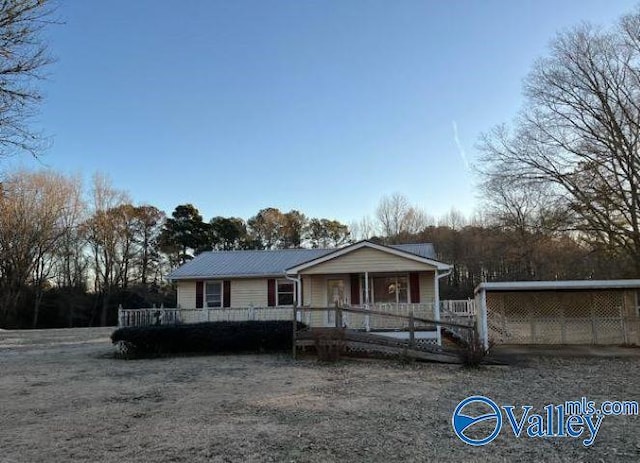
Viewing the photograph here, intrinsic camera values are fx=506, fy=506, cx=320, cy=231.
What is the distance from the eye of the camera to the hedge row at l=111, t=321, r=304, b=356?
1470 centimetres

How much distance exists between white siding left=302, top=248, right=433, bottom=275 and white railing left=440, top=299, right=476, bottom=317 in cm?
415

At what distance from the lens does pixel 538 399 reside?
8.49 meters

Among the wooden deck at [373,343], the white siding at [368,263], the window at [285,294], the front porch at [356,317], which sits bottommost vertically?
the wooden deck at [373,343]

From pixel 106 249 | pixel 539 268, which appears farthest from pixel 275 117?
pixel 106 249

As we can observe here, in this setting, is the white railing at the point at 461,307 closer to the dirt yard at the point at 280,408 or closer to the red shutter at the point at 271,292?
the dirt yard at the point at 280,408

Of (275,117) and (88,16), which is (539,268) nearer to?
(275,117)

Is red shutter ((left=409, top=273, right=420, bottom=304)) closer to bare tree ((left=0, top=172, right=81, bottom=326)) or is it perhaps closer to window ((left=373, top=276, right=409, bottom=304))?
window ((left=373, top=276, right=409, bottom=304))

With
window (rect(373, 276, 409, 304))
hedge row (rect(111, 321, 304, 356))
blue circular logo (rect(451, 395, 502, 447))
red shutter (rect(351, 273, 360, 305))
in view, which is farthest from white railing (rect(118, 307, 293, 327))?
blue circular logo (rect(451, 395, 502, 447))

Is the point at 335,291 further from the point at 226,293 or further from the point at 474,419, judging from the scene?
the point at 474,419

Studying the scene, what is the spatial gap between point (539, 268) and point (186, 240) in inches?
1253

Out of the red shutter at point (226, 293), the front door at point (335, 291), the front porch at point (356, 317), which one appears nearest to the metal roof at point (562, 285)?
the front porch at point (356, 317)

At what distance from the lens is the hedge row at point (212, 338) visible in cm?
1470

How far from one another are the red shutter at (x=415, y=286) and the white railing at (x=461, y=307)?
2198mm

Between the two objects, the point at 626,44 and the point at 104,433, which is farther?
the point at 626,44
